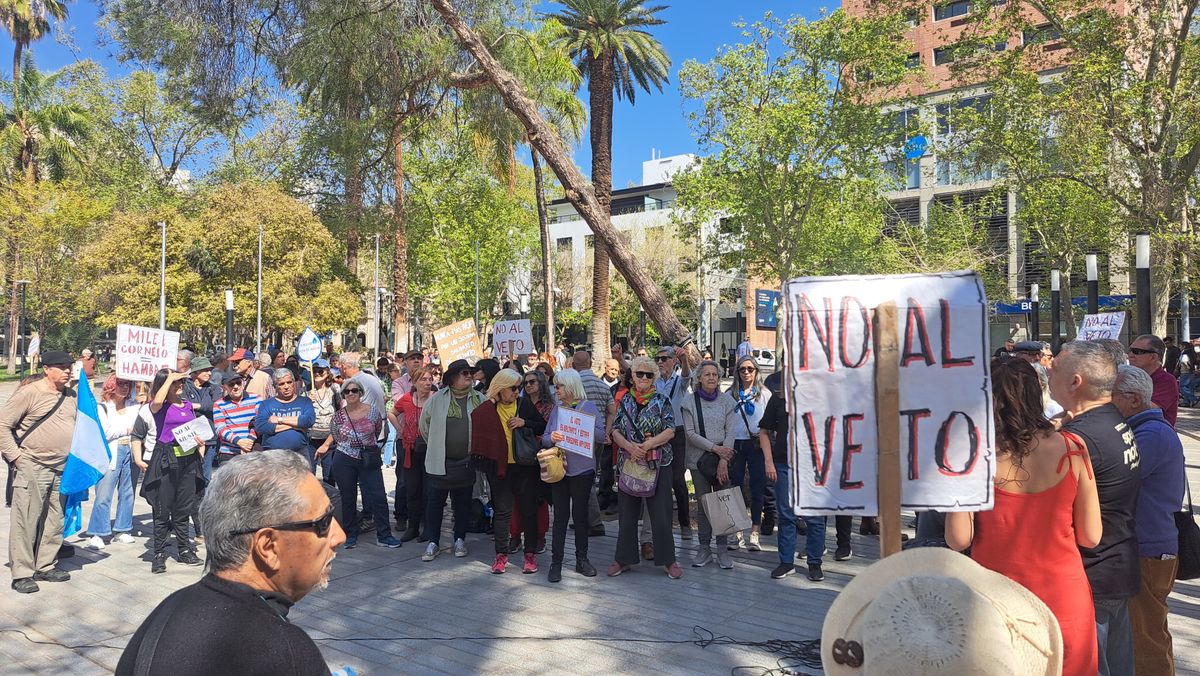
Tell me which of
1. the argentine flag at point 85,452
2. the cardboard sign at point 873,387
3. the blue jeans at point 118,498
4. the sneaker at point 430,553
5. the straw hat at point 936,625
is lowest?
the sneaker at point 430,553

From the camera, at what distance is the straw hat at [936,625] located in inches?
49.8

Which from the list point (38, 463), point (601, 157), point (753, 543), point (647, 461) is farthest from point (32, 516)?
point (601, 157)

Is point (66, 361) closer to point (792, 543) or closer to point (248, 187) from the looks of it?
point (792, 543)

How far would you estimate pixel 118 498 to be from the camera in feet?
27.3

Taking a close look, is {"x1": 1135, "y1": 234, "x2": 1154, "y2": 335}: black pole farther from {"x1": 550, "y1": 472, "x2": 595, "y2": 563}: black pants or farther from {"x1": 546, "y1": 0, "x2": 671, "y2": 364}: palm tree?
{"x1": 546, "y1": 0, "x2": 671, "y2": 364}: palm tree

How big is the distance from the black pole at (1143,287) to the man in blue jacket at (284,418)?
1081cm

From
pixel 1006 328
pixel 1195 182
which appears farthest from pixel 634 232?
pixel 1195 182

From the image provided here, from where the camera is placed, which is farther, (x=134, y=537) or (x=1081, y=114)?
(x=1081, y=114)

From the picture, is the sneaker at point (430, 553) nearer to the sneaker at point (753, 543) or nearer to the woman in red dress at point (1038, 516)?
the sneaker at point (753, 543)

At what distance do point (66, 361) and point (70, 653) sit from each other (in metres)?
2.55

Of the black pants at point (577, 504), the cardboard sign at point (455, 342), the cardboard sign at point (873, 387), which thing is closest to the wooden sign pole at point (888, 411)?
the cardboard sign at point (873, 387)

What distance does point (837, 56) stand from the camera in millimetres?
21516

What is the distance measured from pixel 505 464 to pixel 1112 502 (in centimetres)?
478

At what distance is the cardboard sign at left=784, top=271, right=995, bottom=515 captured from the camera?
2896 millimetres
